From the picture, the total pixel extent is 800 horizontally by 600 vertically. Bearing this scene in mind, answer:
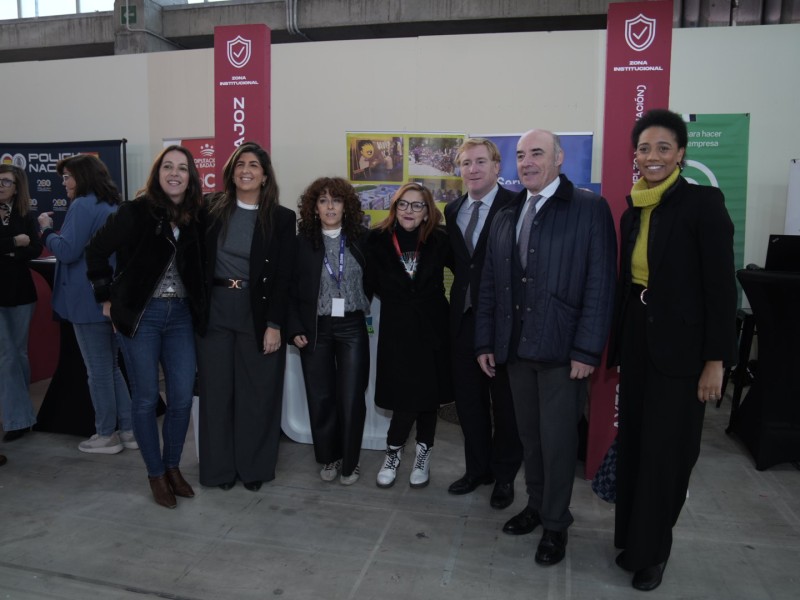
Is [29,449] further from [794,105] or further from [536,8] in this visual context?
[536,8]

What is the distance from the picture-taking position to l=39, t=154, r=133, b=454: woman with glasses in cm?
312

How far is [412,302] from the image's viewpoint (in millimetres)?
2889

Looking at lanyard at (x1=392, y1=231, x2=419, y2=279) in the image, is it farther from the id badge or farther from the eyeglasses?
the id badge

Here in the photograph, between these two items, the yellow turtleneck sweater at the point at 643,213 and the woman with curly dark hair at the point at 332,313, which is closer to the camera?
the yellow turtleneck sweater at the point at 643,213

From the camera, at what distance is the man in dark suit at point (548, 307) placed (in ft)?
7.30

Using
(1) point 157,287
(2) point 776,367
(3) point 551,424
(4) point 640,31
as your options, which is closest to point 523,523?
(3) point 551,424

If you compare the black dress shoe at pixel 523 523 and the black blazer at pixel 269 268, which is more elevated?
the black blazer at pixel 269 268

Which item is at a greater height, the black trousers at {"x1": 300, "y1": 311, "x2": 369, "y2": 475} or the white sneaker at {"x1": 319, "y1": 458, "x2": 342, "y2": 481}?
the black trousers at {"x1": 300, "y1": 311, "x2": 369, "y2": 475}

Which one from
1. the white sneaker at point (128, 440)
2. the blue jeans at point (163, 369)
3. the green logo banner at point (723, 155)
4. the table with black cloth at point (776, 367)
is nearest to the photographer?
the blue jeans at point (163, 369)

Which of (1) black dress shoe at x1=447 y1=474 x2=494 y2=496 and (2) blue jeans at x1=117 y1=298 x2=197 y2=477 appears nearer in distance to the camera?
(2) blue jeans at x1=117 y1=298 x2=197 y2=477

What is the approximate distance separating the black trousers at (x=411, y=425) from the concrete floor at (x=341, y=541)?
0.24 meters

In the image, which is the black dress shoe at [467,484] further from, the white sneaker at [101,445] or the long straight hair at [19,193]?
the long straight hair at [19,193]

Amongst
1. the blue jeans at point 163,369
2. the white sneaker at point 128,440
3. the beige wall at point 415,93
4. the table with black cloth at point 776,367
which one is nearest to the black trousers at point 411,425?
the blue jeans at point 163,369

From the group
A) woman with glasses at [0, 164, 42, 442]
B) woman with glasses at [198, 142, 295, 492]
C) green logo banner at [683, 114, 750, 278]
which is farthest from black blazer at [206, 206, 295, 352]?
green logo banner at [683, 114, 750, 278]
